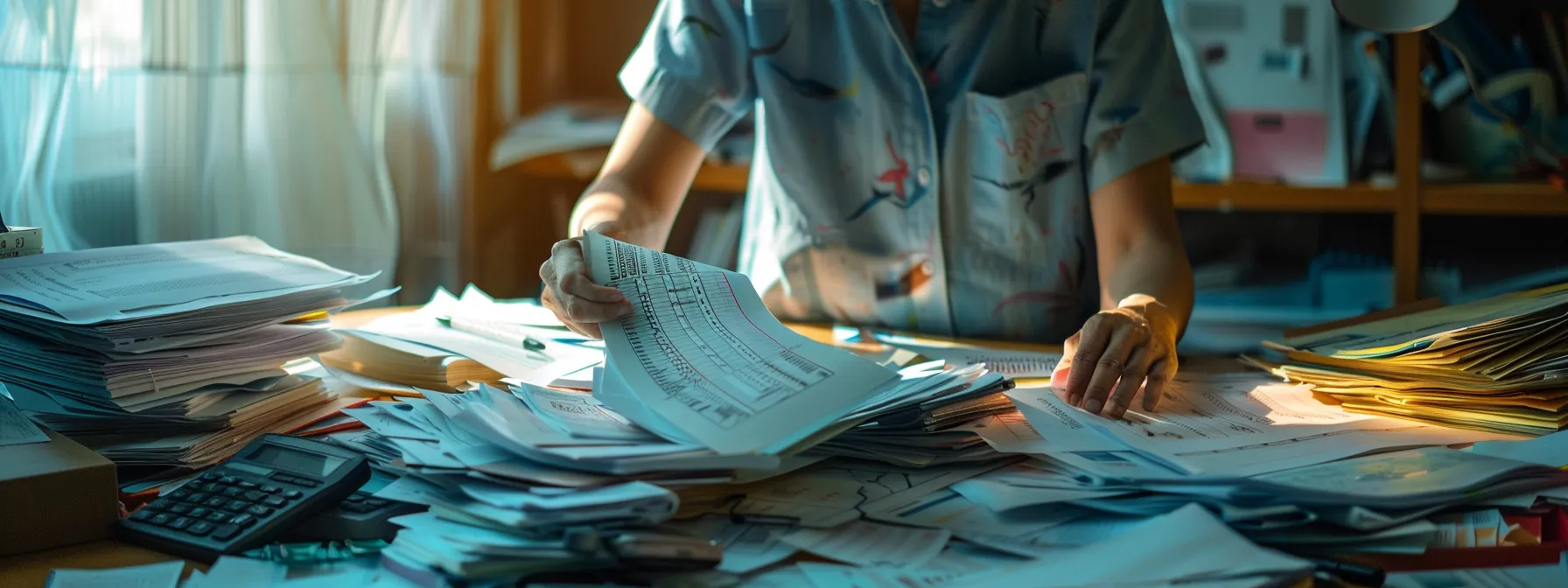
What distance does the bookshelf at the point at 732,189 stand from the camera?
6.46 feet

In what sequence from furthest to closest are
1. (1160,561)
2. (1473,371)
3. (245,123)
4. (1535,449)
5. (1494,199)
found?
(1494,199)
(245,123)
(1473,371)
(1535,449)
(1160,561)

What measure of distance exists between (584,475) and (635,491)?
4 cm

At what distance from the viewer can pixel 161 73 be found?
1.57 metres

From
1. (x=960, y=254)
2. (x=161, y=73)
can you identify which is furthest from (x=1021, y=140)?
(x=161, y=73)

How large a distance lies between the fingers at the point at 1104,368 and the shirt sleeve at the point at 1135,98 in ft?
1.23

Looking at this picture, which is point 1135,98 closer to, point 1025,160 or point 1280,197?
point 1025,160

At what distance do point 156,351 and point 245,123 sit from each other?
95 centimetres

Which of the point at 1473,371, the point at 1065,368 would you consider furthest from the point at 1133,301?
the point at 1473,371

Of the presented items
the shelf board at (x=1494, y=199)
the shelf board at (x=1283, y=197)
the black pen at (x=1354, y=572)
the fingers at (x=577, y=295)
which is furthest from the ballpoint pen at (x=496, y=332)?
the shelf board at (x=1494, y=199)

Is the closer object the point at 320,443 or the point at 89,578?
the point at 89,578

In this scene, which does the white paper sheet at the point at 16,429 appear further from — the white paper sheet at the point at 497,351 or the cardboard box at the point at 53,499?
the white paper sheet at the point at 497,351

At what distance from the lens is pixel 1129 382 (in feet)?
3.00

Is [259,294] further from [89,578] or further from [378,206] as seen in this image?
[378,206]

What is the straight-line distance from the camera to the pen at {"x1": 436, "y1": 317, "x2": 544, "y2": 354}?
1116 mm
